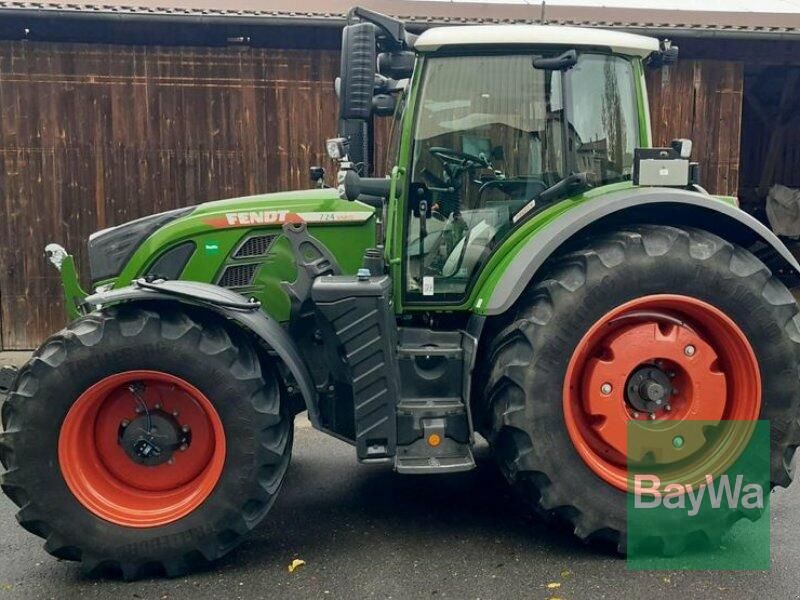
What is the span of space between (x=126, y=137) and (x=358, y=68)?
484 cm

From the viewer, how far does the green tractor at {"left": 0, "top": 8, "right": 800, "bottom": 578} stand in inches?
126

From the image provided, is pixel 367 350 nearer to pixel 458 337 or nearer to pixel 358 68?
pixel 458 337

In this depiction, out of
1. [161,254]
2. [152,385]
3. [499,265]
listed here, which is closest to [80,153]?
[161,254]

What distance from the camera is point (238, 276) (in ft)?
12.6

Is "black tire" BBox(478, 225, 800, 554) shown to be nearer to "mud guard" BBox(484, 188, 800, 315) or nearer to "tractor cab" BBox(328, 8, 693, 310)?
"mud guard" BBox(484, 188, 800, 315)

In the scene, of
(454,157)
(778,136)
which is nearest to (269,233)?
(454,157)

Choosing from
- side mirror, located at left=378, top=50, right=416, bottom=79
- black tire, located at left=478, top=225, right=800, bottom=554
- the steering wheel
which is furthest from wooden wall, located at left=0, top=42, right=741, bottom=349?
black tire, located at left=478, top=225, right=800, bottom=554

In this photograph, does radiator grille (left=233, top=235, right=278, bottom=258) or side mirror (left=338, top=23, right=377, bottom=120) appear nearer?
side mirror (left=338, top=23, right=377, bottom=120)

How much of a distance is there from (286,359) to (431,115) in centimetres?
127

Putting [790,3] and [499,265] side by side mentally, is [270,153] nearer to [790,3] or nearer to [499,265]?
[499,265]

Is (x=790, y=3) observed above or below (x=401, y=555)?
above

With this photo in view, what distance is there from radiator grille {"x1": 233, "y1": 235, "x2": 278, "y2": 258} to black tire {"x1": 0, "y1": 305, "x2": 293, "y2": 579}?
0.64 meters

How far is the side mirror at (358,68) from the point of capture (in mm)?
3102

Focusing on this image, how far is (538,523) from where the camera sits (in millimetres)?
3721
